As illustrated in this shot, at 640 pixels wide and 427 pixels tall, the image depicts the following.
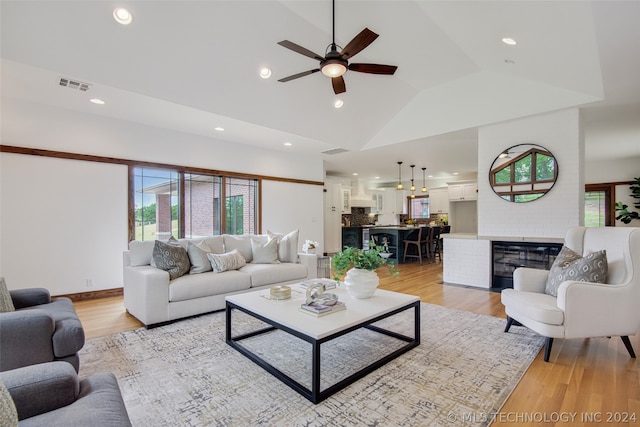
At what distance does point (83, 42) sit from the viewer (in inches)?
113

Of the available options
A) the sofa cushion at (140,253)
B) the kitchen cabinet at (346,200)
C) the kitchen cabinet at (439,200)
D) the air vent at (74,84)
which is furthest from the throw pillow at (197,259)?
the kitchen cabinet at (439,200)

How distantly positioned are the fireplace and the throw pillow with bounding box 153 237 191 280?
15.3 ft

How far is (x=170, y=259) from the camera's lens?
338 cm

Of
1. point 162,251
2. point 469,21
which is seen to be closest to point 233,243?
point 162,251

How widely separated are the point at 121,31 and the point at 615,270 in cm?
505

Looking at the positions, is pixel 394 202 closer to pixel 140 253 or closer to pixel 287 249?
pixel 287 249

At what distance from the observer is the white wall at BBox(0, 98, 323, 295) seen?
149 inches

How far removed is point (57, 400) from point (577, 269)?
3.57 metres

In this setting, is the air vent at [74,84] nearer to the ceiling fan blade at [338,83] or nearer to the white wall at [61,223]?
the white wall at [61,223]

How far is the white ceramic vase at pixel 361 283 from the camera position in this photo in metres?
2.60

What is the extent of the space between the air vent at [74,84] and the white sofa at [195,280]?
6.20 feet

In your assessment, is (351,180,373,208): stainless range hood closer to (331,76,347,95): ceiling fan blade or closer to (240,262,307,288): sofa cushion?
(240,262,307,288): sofa cushion

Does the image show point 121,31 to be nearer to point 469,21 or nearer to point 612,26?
point 469,21

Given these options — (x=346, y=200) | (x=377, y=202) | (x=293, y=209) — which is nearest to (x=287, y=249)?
(x=293, y=209)
